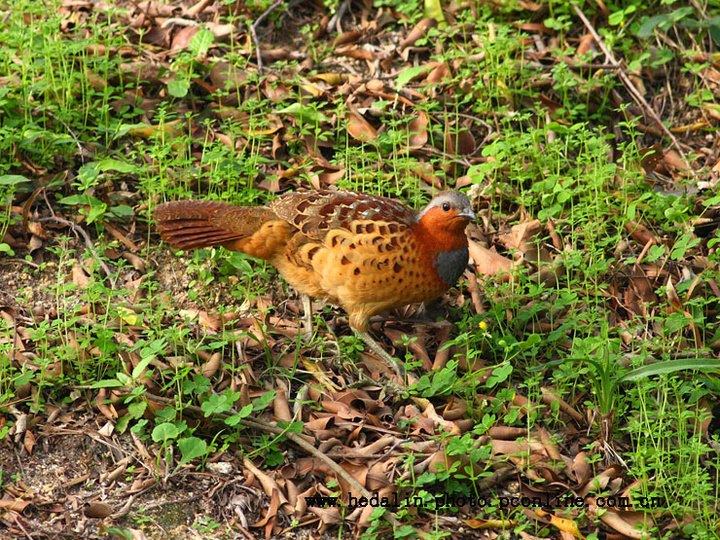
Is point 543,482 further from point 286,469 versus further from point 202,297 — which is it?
point 202,297

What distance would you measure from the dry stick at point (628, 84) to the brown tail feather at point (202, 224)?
3370 mm

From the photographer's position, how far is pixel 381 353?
209 inches

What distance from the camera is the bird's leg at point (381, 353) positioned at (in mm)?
5258

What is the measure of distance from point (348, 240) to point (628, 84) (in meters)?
3.24

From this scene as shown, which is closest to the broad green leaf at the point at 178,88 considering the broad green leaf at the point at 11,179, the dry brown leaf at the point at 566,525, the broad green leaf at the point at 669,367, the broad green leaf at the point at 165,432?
the broad green leaf at the point at 11,179

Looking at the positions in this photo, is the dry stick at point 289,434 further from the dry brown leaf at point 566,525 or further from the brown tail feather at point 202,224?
the brown tail feather at point 202,224

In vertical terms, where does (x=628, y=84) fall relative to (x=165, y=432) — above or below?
above

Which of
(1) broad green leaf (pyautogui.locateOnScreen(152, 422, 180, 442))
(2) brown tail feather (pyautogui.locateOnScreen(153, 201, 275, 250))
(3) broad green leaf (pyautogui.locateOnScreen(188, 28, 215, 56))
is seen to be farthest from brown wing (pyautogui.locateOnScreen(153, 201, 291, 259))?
(3) broad green leaf (pyautogui.locateOnScreen(188, 28, 215, 56))

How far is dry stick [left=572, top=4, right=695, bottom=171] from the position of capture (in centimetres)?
680

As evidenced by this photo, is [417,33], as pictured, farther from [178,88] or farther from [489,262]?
[489,262]

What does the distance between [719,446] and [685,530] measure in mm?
686

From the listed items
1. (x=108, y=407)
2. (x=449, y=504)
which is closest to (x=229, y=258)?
(x=108, y=407)

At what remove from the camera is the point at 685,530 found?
166 inches

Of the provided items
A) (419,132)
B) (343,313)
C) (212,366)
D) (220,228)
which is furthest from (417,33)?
(212,366)
